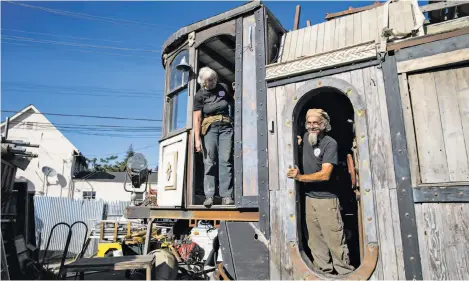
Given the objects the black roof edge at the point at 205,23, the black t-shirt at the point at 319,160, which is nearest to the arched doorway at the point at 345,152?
the black t-shirt at the point at 319,160

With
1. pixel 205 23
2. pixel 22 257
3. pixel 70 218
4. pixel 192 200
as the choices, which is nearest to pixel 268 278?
pixel 192 200

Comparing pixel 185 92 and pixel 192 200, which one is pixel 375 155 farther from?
pixel 185 92

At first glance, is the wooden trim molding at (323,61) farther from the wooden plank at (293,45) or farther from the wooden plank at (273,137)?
the wooden plank at (293,45)

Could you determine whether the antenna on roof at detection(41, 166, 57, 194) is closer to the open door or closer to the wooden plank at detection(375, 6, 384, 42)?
the open door

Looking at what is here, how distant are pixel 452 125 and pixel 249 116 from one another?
6.90ft

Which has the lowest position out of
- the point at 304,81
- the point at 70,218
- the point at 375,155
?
the point at 70,218

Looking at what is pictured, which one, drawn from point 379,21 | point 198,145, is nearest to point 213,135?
point 198,145

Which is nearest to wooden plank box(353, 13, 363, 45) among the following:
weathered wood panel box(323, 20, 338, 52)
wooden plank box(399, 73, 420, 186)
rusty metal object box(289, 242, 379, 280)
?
weathered wood panel box(323, 20, 338, 52)

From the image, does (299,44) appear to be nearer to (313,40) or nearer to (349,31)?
(313,40)

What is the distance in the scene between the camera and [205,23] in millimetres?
4797

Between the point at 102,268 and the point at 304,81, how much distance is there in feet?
10.2

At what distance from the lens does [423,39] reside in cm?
304

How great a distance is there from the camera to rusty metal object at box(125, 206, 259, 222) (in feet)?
12.4

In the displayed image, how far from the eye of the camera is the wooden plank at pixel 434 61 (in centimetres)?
285
